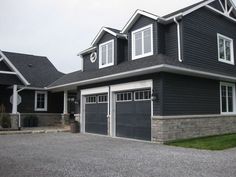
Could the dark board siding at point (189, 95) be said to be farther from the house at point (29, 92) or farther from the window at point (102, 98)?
the house at point (29, 92)

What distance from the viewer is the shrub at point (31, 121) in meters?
22.0

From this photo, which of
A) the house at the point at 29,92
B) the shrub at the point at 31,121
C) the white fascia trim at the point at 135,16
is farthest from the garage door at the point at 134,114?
the shrub at the point at 31,121

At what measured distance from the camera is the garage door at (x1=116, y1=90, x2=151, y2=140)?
1354cm

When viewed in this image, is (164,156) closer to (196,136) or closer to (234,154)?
(234,154)

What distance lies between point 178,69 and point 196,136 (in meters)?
3.78

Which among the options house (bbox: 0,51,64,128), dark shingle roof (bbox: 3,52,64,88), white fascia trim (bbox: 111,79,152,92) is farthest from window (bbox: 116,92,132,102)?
dark shingle roof (bbox: 3,52,64,88)

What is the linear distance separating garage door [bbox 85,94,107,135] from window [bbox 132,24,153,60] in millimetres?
3425

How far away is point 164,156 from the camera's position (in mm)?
9156

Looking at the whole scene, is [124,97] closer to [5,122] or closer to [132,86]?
[132,86]

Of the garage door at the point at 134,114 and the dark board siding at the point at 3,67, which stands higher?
the dark board siding at the point at 3,67

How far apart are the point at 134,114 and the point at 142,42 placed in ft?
13.2

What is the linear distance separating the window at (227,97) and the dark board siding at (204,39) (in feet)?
2.95

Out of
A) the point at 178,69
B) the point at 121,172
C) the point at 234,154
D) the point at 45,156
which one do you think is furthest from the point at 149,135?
the point at 121,172

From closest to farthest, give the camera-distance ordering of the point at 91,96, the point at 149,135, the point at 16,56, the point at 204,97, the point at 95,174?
1. the point at 95,174
2. the point at 149,135
3. the point at 204,97
4. the point at 91,96
5. the point at 16,56
